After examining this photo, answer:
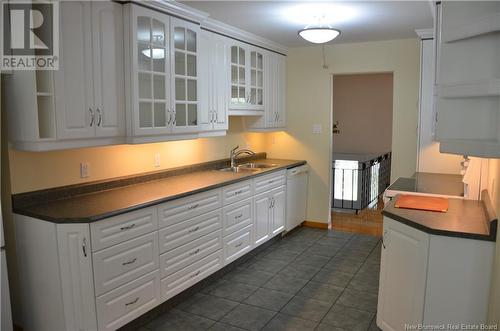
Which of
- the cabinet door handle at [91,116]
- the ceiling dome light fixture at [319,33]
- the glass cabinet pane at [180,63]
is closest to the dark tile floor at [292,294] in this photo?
the cabinet door handle at [91,116]

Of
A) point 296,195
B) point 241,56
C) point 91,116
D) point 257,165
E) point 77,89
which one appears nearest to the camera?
point 77,89

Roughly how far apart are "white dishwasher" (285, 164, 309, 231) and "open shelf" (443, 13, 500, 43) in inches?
128

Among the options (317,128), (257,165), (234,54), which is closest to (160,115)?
(234,54)

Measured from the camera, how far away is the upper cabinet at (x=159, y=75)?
2.96 meters

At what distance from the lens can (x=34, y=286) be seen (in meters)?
2.63

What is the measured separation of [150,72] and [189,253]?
1.43 meters

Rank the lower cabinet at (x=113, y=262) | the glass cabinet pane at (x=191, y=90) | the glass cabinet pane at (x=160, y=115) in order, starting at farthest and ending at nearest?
the glass cabinet pane at (x=191, y=90)
the glass cabinet pane at (x=160, y=115)
the lower cabinet at (x=113, y=262)

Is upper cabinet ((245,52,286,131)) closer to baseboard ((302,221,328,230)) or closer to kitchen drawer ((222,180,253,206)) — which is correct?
kitchen drawer ((222,180,253,206))

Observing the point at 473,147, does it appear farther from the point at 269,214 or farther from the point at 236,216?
the point at 269,214

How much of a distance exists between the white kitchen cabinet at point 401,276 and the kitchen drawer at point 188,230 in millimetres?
1453

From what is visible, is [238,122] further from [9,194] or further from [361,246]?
[9,194]

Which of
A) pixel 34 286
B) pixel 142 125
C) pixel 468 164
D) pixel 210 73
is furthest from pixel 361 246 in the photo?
pixel 34 286

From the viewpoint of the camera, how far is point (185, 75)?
11.4 feet

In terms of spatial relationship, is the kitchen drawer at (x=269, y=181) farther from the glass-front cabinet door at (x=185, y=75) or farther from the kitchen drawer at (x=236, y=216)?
the glass-front cabinet door at (x=185, y=75)
